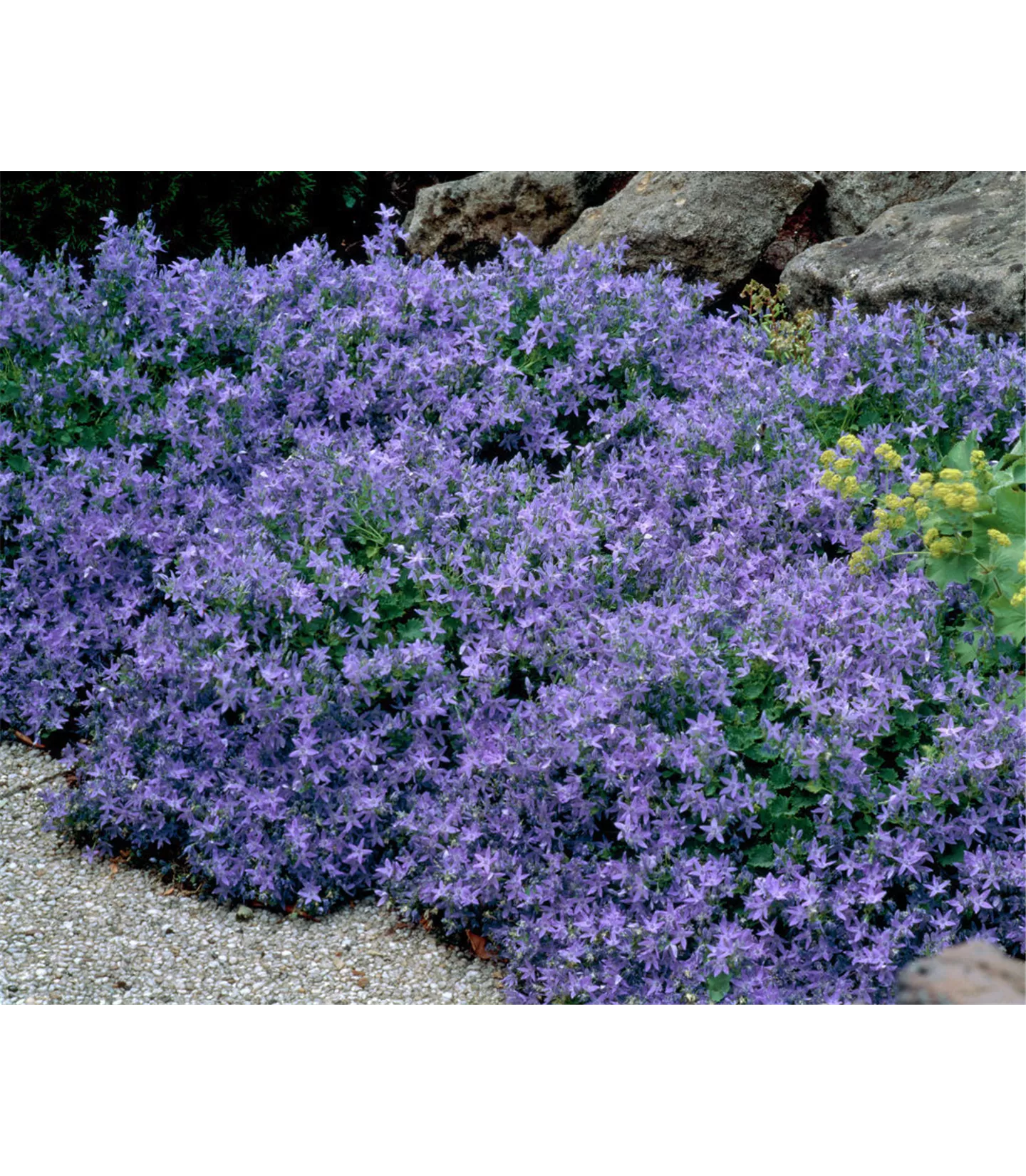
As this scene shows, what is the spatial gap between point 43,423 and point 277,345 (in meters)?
0.90

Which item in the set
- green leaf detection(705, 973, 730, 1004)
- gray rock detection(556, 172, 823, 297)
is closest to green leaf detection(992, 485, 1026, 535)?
green leaf detection(705, 973, 730, 1004)

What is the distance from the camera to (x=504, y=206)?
278 inches

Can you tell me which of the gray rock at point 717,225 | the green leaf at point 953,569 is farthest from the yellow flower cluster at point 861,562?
the gray rock at point 717,225

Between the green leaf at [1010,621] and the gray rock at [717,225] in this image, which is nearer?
the green leaf at [1010,621]

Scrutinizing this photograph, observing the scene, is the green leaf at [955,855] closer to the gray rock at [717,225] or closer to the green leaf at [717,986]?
the green leaf at [717,986]

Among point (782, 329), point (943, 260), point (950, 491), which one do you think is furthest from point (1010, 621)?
point (943, 260)

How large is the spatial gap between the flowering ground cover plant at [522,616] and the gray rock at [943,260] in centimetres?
69

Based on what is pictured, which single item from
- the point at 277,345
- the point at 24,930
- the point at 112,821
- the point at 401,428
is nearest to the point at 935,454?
the point at 401,428

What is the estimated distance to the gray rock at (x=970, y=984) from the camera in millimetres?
1733

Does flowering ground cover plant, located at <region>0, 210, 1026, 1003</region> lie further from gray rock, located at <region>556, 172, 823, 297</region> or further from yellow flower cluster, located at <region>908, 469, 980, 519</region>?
gray rock, located at <region>556, 172, 823, 297</region>

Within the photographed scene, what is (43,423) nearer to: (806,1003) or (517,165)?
(517,165)

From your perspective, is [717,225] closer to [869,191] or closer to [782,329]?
[869,191]

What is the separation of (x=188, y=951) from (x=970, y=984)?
7.19 feet

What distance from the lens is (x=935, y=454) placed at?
4070mm
